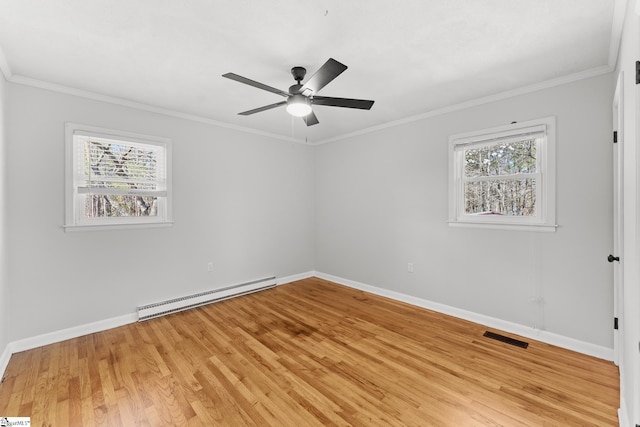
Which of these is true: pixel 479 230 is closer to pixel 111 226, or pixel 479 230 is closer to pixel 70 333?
pixel 111 226

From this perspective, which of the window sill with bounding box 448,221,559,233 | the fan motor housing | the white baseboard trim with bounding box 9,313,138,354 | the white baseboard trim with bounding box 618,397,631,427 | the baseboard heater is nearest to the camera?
the white baseboard trim with bounding box 618,397,631,427

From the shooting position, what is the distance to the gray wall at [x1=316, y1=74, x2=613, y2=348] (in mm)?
2543

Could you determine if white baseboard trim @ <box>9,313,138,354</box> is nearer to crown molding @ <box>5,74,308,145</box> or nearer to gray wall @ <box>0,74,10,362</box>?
gray wall @ <box>0,74,10,362</box>

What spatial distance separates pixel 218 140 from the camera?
405 cm

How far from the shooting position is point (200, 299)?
379 centimetres

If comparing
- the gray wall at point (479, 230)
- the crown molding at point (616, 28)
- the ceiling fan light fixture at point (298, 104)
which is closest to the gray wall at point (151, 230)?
the gray wall at point (479, 230)

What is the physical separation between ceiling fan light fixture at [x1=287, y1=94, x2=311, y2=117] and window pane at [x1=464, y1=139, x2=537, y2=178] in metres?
2.11

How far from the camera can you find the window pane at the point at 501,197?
295 centimetres

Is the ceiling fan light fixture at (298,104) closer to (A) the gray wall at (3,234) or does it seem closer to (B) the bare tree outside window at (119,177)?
(B) the bare tree outside window at (119,177)

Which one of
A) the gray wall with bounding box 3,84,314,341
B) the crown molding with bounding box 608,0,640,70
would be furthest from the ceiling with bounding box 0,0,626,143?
the gray wall with bounding box 3,84,314,341

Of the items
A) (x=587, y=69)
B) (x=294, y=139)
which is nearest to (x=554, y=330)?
(x=587, y=69)

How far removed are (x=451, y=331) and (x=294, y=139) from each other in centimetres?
372

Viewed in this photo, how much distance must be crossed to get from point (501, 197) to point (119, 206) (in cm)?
432

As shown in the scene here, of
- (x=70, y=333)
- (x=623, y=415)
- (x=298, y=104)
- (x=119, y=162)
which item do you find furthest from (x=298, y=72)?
(x=70, y=333)
